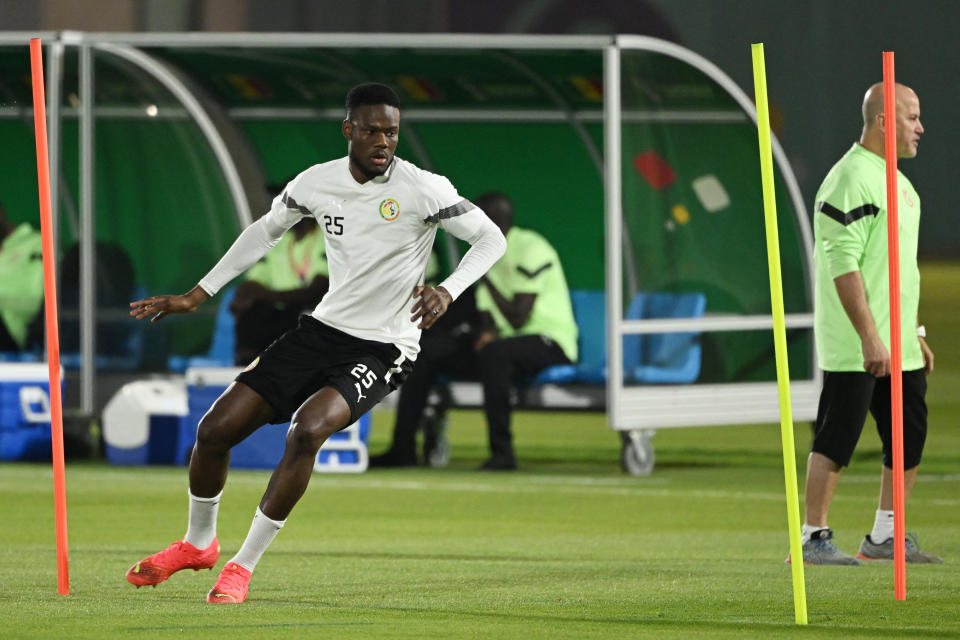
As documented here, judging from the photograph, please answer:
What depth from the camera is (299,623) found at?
22.1 feet

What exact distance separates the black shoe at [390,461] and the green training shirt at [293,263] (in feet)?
4.52

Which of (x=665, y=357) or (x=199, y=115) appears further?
(x=199, y=115)

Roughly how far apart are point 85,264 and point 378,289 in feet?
22.3

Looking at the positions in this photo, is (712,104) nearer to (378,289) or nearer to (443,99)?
(443,99)

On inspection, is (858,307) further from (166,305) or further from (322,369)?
(166,305)

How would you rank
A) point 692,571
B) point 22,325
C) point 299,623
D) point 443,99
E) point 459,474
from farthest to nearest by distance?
point 443,99 → point 22,325 → point 459,474 → point 692,571 → point 299,623

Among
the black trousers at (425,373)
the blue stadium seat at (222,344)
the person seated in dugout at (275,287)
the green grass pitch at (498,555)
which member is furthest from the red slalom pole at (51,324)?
the blue stadium seat at (222,344)

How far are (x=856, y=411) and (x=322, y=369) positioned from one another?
2.36m

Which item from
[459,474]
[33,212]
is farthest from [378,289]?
[33,212]

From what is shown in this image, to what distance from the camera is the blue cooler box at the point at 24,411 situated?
45.7ft

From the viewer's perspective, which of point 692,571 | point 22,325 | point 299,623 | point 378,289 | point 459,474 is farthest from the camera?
point 22,325

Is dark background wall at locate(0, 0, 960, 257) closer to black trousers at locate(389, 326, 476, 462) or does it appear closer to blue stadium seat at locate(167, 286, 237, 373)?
blue stadium seat at locate(167, 286, 237, 373)

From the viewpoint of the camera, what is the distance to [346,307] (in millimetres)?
7535

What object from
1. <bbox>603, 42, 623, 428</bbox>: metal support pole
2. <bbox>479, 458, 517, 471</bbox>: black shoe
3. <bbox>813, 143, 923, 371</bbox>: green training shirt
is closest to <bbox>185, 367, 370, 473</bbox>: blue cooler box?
<bbox>479, 458, 517, 471</bbox>: black shoe
